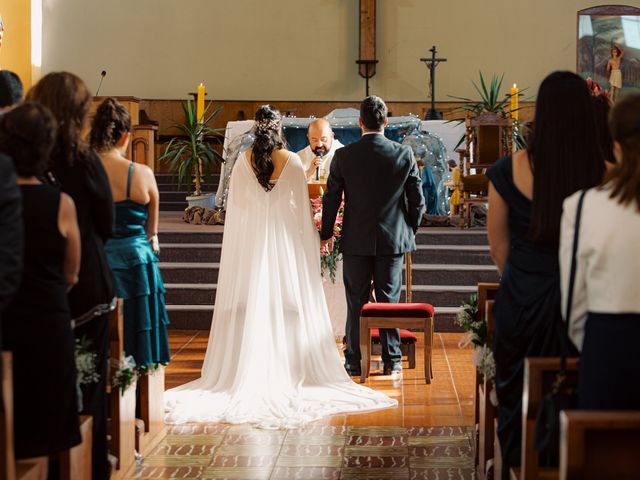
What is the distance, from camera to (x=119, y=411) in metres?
4.45

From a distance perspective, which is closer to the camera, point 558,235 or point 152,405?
point 558,235

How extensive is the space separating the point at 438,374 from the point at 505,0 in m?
10.8

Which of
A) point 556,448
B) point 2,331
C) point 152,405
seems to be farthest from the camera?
point 152,405

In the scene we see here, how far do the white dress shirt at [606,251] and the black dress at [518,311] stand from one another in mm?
680

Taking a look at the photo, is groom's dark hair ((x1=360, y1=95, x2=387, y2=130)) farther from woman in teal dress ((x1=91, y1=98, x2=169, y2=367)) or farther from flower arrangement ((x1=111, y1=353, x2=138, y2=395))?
flower arrangement ((x1=111, y1=353, x2=138, y2=395))

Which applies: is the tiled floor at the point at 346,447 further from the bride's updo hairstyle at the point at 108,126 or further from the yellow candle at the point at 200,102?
the yellow candle at the point at 200,102

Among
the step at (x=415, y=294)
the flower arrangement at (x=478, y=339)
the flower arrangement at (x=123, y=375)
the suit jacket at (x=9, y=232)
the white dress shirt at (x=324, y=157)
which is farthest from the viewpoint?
the step at (x=415, y=294)

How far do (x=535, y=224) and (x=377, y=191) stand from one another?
306cm

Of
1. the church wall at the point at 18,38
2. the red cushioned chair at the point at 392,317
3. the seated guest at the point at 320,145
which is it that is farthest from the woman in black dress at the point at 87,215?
the church wall at the point at 18,38

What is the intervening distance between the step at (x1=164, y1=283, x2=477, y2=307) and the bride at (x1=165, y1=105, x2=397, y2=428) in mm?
2593

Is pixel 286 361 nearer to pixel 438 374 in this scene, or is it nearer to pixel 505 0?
pixel 438 374

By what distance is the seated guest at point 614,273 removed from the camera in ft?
9.17

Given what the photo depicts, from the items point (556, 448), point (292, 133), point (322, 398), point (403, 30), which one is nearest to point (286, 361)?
point (322, 398)

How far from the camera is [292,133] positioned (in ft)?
36.5
